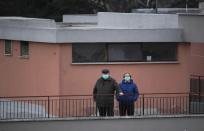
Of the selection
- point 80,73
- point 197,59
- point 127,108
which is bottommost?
point 127,108

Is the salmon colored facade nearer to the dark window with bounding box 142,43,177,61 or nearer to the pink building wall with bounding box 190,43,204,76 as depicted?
the pink building wall with bounding box 190,43,204,76

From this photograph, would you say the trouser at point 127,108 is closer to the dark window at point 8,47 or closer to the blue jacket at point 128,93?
the blue jacket at point 128,93

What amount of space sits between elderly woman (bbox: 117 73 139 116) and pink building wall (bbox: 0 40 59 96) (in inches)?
163

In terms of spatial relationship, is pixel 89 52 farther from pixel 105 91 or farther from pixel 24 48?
pixel 105 91

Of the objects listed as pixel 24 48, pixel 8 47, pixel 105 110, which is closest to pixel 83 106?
pixel 105 110

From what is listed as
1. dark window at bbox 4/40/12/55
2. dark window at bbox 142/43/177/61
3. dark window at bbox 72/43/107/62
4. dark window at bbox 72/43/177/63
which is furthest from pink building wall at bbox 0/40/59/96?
dark window at bbox 142/43/177/61

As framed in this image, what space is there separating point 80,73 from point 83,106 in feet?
5.18

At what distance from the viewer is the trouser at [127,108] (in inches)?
852

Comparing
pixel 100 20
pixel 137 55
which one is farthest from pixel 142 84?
pixel 100 20

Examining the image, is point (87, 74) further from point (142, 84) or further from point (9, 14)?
point (9, 14)

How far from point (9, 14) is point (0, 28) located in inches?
919

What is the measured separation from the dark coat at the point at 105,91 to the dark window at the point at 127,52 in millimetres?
3946

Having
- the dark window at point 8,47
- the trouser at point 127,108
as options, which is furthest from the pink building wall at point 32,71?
the trouser at point 127,108

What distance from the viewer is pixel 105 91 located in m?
21.6
